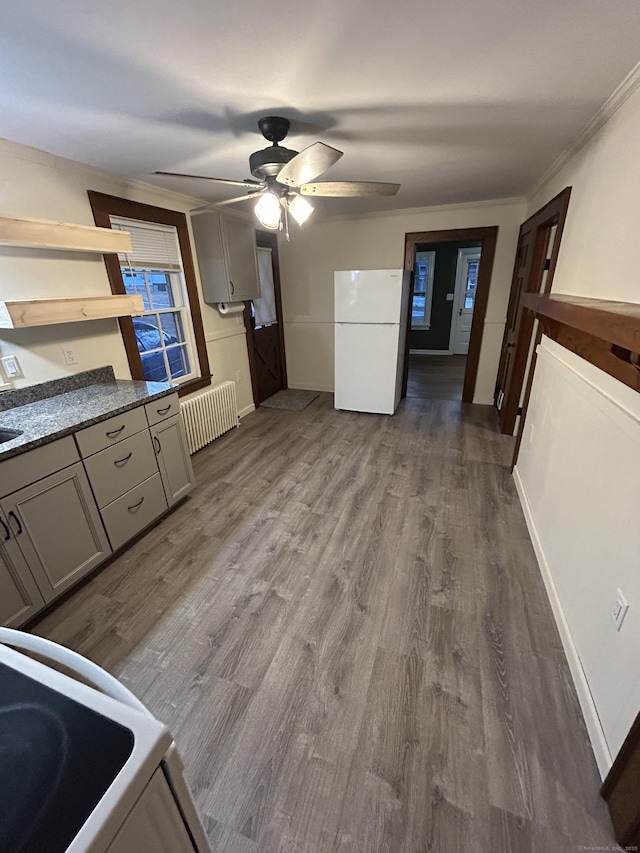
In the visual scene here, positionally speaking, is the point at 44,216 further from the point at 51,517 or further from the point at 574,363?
the point at 574,363

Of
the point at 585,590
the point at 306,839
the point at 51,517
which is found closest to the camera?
the point at 306,839

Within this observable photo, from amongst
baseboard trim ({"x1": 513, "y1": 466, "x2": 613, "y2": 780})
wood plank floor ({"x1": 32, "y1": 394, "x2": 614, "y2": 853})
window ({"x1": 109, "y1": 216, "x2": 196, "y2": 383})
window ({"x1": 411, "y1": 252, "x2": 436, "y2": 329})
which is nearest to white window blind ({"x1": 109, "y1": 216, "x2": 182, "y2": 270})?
window ({"x1": 109, "y1": 216, "x2": 196, "y2": 383})

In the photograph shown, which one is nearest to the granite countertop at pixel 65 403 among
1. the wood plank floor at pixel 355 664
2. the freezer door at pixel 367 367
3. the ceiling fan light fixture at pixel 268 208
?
the wood plank floor at pixel 355 664

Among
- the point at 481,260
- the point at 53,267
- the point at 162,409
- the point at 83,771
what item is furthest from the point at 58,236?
the point at 481,260

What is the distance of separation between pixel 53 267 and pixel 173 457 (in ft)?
4.54

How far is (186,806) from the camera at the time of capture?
58 centimetres

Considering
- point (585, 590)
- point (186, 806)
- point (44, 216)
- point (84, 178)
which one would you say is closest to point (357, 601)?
point (585, 590)

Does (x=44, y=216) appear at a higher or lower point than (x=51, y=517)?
higher

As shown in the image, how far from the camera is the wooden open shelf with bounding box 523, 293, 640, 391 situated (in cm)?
95

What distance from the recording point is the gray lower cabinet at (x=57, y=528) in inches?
62.9

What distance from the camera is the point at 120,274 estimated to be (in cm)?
256

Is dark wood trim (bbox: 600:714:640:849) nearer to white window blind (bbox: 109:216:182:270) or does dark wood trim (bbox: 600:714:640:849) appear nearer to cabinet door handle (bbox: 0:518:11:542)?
cabinet door handle (bbox: 0:518:11:542)

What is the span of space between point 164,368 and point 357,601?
2.57 meters

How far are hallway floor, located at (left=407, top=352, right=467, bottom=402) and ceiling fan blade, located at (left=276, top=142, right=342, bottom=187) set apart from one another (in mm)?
3521
